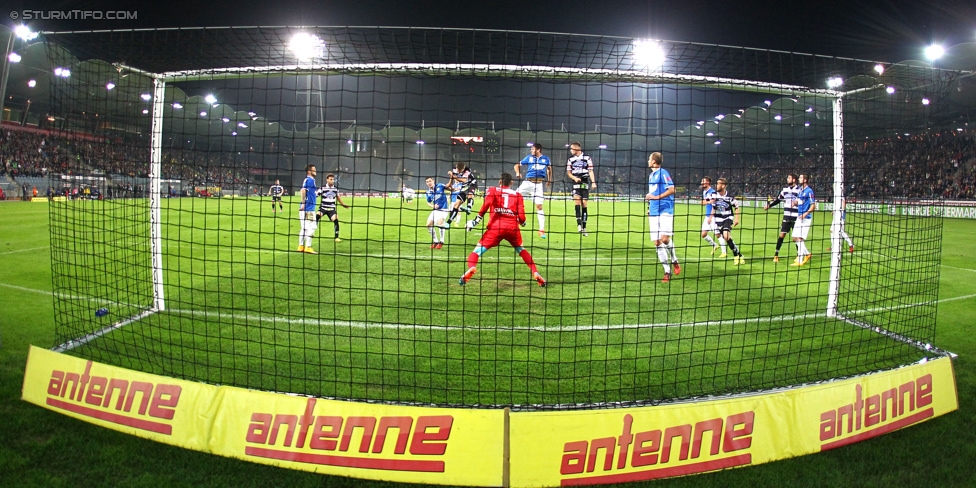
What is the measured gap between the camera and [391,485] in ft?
11.2

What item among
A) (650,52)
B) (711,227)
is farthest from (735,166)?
(650,52)

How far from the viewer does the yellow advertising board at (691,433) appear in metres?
3.44

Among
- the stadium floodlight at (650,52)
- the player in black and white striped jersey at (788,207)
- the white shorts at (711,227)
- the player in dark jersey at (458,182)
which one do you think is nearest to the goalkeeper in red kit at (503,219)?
the player in dark jersey at (458,182)

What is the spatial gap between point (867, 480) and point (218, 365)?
5.34 meters

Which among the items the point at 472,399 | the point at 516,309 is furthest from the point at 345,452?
the point at 516,309

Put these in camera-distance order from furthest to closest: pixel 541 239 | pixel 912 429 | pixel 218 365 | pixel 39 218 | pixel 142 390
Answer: pixel 39 218, pixel 541 239, pixel 218 365, pixel 912 429, pixel 142 390

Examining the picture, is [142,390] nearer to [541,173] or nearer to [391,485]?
[391,485]

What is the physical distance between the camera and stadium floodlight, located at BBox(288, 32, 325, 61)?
522cm

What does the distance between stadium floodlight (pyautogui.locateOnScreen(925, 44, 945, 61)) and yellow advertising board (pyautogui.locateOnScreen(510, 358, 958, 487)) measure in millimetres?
25900

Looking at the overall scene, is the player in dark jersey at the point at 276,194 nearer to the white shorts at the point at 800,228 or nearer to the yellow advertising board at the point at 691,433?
the yellow advertising board at the point at 691,433

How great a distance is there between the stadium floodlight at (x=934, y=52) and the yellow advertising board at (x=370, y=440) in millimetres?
28101

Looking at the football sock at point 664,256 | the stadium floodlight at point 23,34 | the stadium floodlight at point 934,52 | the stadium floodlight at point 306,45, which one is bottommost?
the football sock at point 664,256

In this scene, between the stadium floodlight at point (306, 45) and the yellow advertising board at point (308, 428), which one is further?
the stadium floodlight at point (306, 45)

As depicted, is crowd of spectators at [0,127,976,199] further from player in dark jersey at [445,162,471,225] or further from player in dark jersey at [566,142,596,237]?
player in dark jersey at [445,162,471,225]
